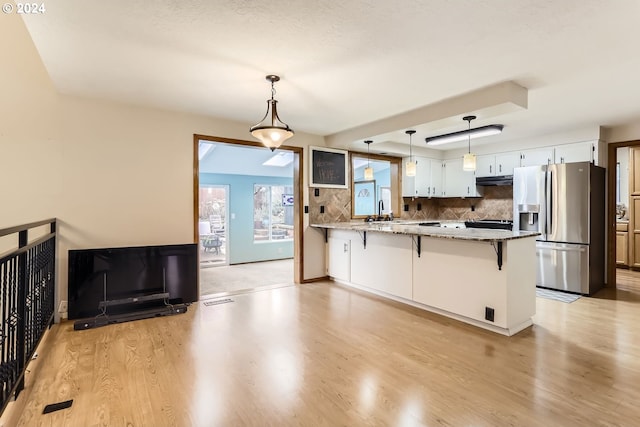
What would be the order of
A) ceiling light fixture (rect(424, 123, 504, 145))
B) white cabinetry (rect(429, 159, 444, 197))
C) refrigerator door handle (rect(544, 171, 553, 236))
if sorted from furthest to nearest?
white cabinetry (rect(429, 159, 444, 197)), refrigerator door handle (rect(544, 171, 553, 236)), ceiling light fixture (rect(424, 123, 504, 145))

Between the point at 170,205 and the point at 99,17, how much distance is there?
2.32 metres

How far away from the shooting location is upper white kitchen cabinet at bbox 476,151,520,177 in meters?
5.58

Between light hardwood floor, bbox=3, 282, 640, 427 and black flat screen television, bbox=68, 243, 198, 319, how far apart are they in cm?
33

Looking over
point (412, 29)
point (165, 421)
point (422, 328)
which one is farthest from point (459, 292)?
point (165, 421)

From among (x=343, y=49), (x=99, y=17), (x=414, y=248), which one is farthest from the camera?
(x=414, y=248)

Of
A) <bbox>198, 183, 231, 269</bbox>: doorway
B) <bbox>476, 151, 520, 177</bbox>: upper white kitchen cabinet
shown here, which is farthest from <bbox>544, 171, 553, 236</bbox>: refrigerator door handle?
<bbox>198, 183, 231, 269</bbox>: doorway

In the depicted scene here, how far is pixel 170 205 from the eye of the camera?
4.02 m

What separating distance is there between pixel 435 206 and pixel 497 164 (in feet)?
5.51

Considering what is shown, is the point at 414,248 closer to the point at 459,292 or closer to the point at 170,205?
the point at 459,292

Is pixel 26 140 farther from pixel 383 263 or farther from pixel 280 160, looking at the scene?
pixel 280 160

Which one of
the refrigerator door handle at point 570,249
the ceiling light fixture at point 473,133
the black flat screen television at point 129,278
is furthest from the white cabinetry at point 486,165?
the black flat screen television at point 129,278

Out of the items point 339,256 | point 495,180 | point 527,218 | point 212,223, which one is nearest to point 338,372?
point 339,256

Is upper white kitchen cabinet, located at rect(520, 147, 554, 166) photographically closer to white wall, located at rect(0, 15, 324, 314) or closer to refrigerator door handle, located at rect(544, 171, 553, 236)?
refrigerator door handle, located at rect(544, 171, 553, 236)

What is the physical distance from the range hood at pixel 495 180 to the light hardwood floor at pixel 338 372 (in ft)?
8.53
